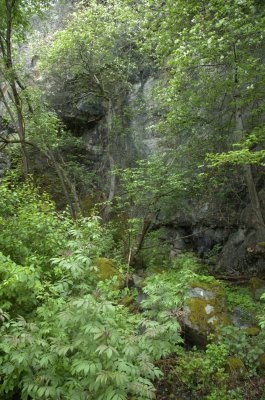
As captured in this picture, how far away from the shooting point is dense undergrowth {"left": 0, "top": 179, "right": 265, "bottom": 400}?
3385mm

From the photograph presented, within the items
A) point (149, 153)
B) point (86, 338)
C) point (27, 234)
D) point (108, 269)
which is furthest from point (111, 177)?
point (86, 338)

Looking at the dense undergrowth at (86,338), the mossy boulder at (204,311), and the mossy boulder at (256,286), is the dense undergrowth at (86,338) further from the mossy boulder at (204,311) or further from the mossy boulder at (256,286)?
the mossy boulder at (256,286)

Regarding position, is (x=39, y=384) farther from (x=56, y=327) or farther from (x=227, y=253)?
(x=227, y=253)

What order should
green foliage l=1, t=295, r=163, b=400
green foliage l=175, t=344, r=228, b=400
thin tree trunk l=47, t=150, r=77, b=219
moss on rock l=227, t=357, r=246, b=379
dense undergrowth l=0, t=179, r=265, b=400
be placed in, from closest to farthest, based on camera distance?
1. green foliage l=1, t=295, r=163, b=400
2. dense undergrowth l=0, t=179, r=265, b=400
3. green foliage l=175, t=344, r=228, b=400
4. moss on rock l=227, t=357, r=246, b=379
5. thin tree trunk l=47, t=150, r=77, b=219

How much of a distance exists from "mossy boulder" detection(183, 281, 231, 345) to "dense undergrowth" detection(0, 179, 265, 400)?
195mm

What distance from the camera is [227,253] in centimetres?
1091

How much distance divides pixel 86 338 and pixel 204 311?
377 centimetres

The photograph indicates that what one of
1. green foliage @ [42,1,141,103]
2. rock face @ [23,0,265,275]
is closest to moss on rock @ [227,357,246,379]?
rock face @ [23,0,265,275]

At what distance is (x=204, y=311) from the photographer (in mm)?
6586

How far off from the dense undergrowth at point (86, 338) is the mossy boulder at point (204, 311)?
19 cm

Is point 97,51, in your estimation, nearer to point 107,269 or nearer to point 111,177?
point 111,177

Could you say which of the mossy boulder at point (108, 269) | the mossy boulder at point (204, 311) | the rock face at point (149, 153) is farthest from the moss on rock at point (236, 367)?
the rock face at point (149, 153)

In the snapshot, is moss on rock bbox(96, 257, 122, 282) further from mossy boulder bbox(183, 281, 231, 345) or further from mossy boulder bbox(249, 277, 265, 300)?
mossy boulder bbox(249, 277, 265, 300)

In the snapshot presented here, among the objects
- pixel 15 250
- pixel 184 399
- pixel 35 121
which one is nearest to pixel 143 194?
pixel 35 121
